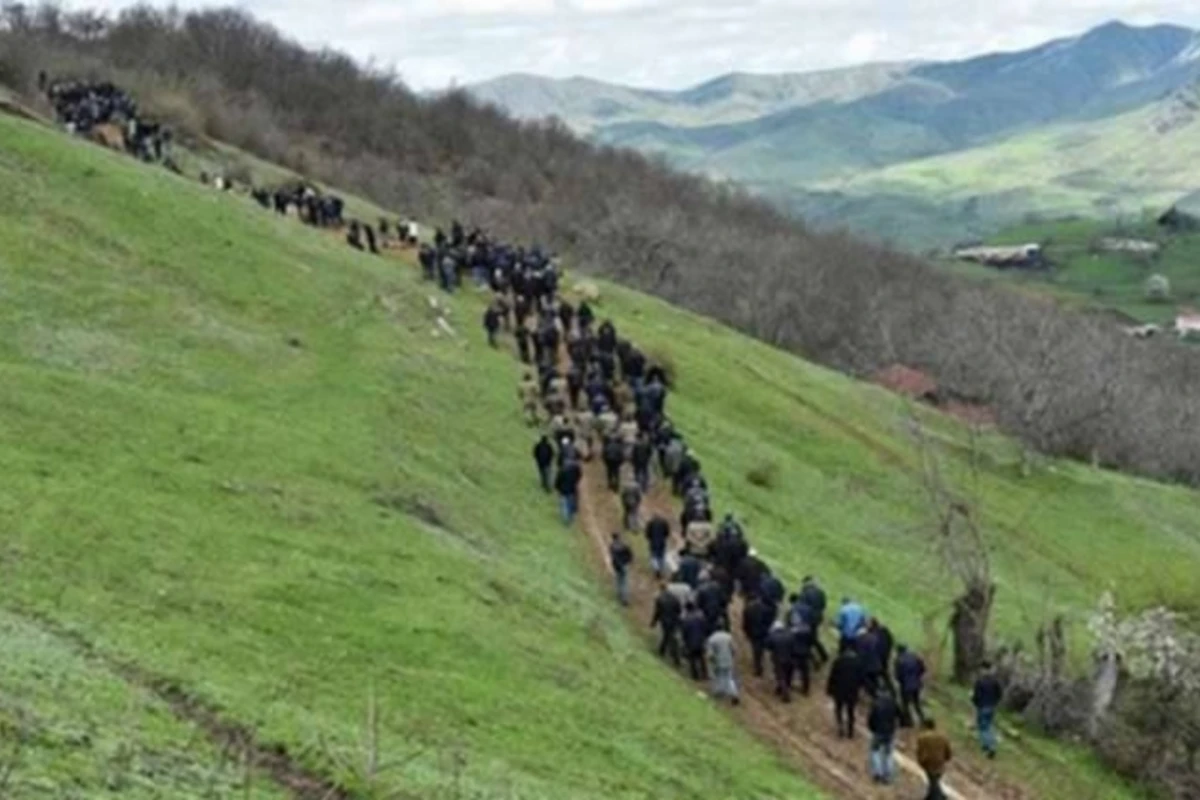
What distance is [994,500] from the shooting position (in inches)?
2852

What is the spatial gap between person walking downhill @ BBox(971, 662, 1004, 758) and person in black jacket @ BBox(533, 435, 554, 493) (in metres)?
14.7

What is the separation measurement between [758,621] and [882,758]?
183 inches

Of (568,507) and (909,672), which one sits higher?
(568,507)

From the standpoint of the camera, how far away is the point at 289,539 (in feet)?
119

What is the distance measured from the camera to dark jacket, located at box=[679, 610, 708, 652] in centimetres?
3500

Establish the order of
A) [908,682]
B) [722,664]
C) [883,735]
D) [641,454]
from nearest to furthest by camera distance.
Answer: [883,735], [908,682], [722,664], [641,454]

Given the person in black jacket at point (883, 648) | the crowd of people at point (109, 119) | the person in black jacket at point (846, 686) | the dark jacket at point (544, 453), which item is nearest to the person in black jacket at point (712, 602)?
the person in black jacket at point (846, 686)

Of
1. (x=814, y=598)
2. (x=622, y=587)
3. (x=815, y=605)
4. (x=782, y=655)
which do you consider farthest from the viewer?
(x=622, y=587)

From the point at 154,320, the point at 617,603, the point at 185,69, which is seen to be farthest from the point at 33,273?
the point at 185,69

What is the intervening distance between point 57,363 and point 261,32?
136299mm

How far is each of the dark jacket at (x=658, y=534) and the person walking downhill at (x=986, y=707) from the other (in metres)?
8.29

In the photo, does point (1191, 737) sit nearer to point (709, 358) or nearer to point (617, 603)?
point (617, 603)

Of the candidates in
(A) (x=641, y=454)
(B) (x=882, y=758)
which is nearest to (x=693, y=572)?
(B) (x=882, y=758)

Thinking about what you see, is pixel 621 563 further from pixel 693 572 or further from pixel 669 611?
pixel 669 611
